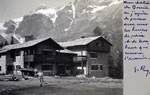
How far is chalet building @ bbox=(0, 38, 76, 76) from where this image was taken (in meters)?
A: 1.71

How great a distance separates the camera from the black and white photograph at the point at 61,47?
1.72 metres

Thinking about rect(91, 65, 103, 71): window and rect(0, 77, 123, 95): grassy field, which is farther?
rect(91, 65, 103, 71): window

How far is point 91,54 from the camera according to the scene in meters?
1.83

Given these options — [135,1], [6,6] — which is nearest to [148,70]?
[135,1]

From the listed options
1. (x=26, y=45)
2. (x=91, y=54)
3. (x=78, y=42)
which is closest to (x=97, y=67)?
(x=91, y=54)

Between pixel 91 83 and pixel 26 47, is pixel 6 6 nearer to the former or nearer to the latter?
pixel 26 47

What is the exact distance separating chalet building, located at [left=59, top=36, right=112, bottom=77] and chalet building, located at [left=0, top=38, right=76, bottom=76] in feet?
0.23

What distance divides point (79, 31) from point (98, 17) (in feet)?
0.56

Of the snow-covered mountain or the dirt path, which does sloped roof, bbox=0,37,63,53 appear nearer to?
the snow-covered mountain

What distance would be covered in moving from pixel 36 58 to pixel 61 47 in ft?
0.64
